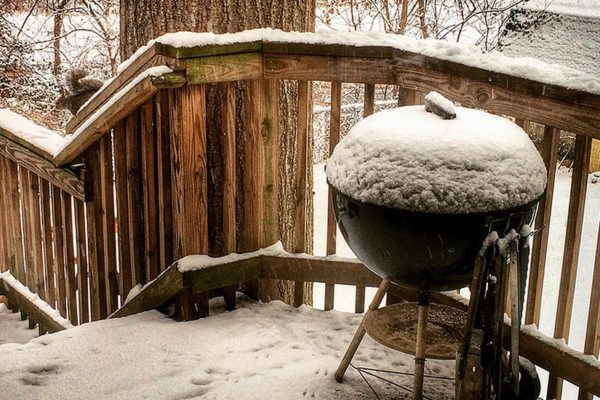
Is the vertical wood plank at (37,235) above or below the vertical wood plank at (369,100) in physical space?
below

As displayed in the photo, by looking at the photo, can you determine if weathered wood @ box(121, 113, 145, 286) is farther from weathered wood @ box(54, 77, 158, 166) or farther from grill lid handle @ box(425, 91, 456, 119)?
grill lid handle @ box(425, 91, 456, 119)

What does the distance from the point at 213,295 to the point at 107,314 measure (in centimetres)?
76

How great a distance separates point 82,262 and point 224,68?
1758 millimetres

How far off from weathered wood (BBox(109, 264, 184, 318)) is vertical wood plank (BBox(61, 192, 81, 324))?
665mm

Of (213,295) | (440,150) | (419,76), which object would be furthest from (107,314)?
(440,150)

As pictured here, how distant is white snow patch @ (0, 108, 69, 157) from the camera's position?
4.16 m

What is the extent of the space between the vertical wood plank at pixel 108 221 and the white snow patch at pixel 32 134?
10.5 inches

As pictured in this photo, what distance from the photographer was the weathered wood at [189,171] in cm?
339

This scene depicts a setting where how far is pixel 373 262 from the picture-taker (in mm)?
2568

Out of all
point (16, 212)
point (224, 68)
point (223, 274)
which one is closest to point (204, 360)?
point (223, 274)

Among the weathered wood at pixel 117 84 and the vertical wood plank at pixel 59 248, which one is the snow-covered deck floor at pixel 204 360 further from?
the weathered wood at pixel 117 84

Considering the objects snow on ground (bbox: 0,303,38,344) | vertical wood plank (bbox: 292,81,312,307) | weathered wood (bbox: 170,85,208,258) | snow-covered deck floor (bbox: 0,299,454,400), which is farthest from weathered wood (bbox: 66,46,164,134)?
snow on ground (bbox: 0,303,38,344)

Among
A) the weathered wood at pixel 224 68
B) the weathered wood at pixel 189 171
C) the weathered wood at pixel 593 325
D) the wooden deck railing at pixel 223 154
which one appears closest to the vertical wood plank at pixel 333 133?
the wooden deck railing at pixel 223 154

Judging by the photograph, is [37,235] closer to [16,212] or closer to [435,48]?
[16,212]
